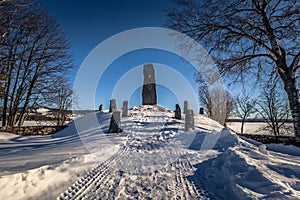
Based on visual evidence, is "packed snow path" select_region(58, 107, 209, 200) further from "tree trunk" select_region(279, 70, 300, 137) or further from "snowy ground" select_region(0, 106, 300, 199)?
"tree trunk" select_region(279, 70, 300, 137)

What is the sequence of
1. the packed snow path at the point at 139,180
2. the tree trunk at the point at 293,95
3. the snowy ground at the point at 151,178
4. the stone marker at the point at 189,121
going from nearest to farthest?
the snowy ground at the point at 151,178, the packed snow path at the point at 139,180, the tree trunk at the point at 293,95, the stone marker at the point at 189,121

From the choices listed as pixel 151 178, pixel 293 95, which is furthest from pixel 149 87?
pixel 151 178

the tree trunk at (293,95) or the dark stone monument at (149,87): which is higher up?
the dark stone monument at (149,87)

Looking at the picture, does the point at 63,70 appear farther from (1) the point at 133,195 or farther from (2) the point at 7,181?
(1) the point at 133,195

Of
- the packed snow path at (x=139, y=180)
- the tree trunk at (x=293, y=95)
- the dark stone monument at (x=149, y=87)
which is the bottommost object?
the packed snow path at (x=139, y=180)

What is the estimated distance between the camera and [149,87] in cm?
2173

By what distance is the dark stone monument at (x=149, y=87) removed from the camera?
21328mm

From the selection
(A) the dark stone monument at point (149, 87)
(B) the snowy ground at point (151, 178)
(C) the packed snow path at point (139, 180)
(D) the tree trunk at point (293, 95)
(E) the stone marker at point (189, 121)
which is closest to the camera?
(B) the snowy ground at point (151, 178)

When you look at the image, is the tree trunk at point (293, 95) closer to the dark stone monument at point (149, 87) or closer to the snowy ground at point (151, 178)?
the snowy ground at point (151, 178)

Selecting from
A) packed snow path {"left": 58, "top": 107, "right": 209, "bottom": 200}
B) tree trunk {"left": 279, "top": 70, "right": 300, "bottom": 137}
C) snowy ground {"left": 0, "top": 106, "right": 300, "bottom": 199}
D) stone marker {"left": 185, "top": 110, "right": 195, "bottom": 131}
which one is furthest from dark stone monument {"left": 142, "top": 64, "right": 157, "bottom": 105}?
snowy ground {"left": 0, "top": 106, "right": 300, "bottom": 199}

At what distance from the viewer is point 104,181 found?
2.87 meters

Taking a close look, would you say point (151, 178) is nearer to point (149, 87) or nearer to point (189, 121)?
point (189, 121)

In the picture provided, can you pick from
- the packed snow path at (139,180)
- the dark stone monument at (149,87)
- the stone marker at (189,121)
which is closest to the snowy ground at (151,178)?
the packed snow path at (139,180)

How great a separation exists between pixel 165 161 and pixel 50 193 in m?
2.75
